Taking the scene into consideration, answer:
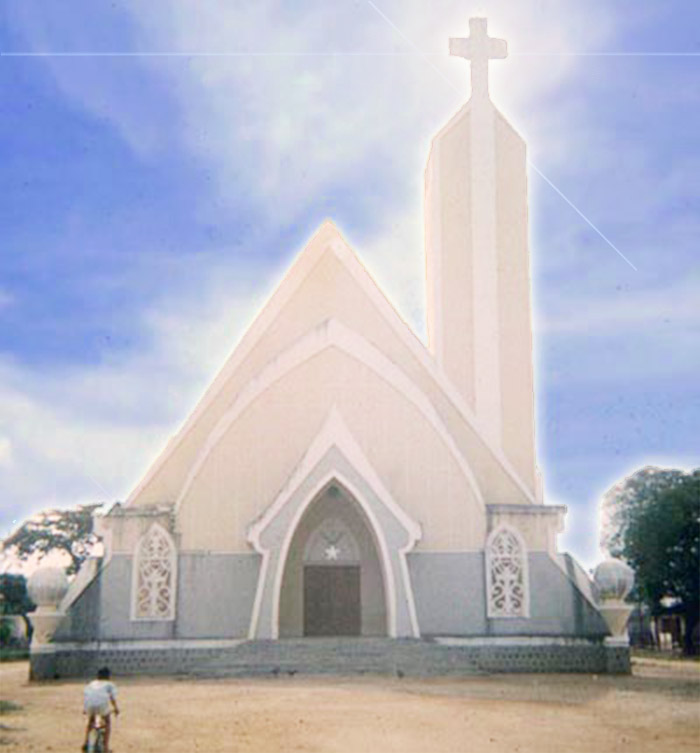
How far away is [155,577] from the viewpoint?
64.8ft

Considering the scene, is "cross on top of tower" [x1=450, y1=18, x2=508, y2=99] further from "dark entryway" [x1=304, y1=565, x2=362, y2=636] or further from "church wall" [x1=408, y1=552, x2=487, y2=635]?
"dark entryway" [x1=304, y1=565, x2=362, y2=636]

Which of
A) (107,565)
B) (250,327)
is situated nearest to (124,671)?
(107,565)

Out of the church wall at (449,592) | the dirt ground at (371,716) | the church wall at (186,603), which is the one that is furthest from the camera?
the church wall at (449,592)

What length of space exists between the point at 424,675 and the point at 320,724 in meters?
6.62

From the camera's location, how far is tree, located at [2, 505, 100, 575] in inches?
1596

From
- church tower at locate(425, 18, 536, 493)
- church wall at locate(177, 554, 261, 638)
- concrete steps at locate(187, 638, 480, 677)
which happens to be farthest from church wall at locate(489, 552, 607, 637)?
church wall at locate(177, 554, 261, 638)

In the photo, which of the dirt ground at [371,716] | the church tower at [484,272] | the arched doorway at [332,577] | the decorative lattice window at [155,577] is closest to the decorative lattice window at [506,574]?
the arched doorway at [332,577]

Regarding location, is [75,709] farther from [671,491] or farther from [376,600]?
[671,491]

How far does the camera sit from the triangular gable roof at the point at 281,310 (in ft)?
70.7

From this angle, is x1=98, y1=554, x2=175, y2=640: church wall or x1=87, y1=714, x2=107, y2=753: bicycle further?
x1=98, y1=554, x2=175, y2=640: church wall

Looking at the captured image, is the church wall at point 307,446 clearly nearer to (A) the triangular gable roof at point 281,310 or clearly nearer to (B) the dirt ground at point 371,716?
(A) the triangular gable roof at point 281,310

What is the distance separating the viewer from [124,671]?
62.2ft

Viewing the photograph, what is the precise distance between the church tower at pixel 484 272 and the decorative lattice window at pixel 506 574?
3458mm

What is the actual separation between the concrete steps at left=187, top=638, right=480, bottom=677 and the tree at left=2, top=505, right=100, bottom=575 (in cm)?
2397
